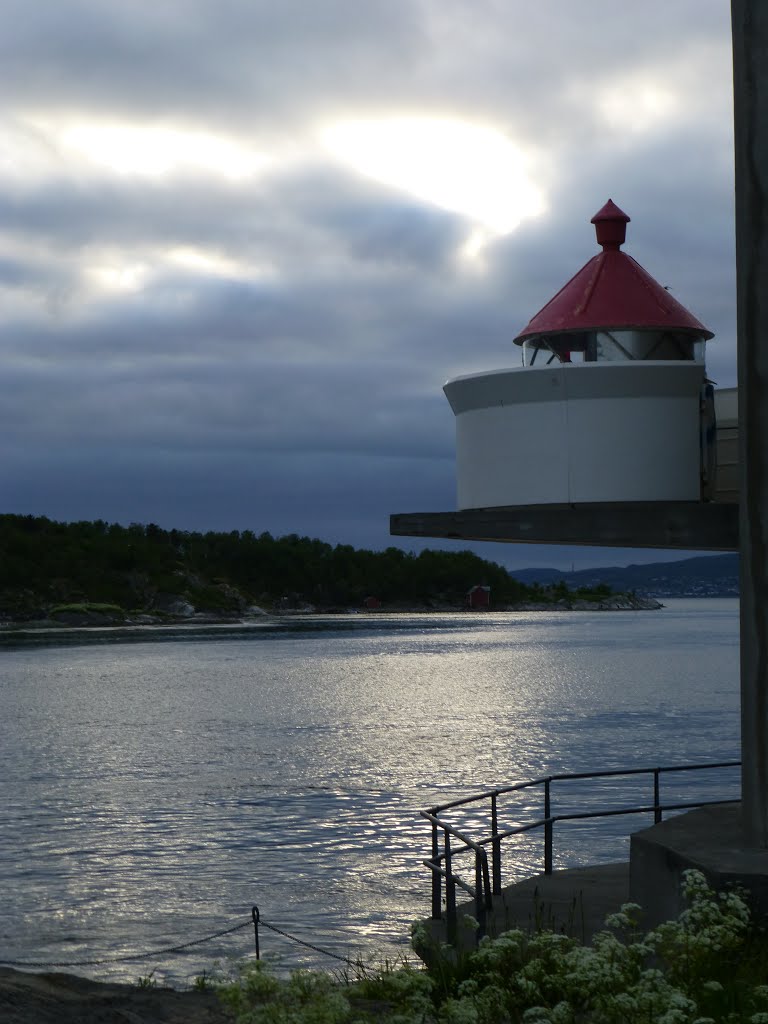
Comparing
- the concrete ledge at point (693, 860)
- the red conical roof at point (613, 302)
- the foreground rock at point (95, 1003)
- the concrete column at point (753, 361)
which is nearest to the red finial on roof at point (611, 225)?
the red conical roof at point (613, 302)

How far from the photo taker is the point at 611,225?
9555 millimetres

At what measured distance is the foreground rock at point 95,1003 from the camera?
12508 millimetres

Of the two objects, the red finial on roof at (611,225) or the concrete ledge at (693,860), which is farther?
the red finial on roof at (611,225)

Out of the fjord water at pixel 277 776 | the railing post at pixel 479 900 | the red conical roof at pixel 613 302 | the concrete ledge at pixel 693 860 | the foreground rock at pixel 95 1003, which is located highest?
the red conical roof at pixel 613 302

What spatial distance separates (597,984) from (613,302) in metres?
4.84

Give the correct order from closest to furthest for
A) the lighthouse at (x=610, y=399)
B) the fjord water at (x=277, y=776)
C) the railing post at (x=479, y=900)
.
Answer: the lighthouse at (x=610, y=399) < the railing post at (x=479, y=900) < the fjord water at (x=277, y=776)

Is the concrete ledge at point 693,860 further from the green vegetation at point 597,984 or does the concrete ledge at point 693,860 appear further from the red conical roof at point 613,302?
the red conical roof at point 613,302

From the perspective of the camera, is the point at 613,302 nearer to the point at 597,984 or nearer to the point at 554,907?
the point at 597,984

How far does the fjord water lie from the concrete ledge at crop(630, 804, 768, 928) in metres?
8.67

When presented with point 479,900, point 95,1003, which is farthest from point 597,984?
point 95,1003

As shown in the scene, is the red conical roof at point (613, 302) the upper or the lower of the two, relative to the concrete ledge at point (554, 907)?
upper

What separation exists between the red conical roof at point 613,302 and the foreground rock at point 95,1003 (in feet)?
25.6

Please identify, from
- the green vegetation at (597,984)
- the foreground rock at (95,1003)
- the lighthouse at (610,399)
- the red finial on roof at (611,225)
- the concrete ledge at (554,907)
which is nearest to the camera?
the green vegetation at (597,984)

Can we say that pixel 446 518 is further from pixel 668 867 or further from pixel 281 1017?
pixel 281 1017
